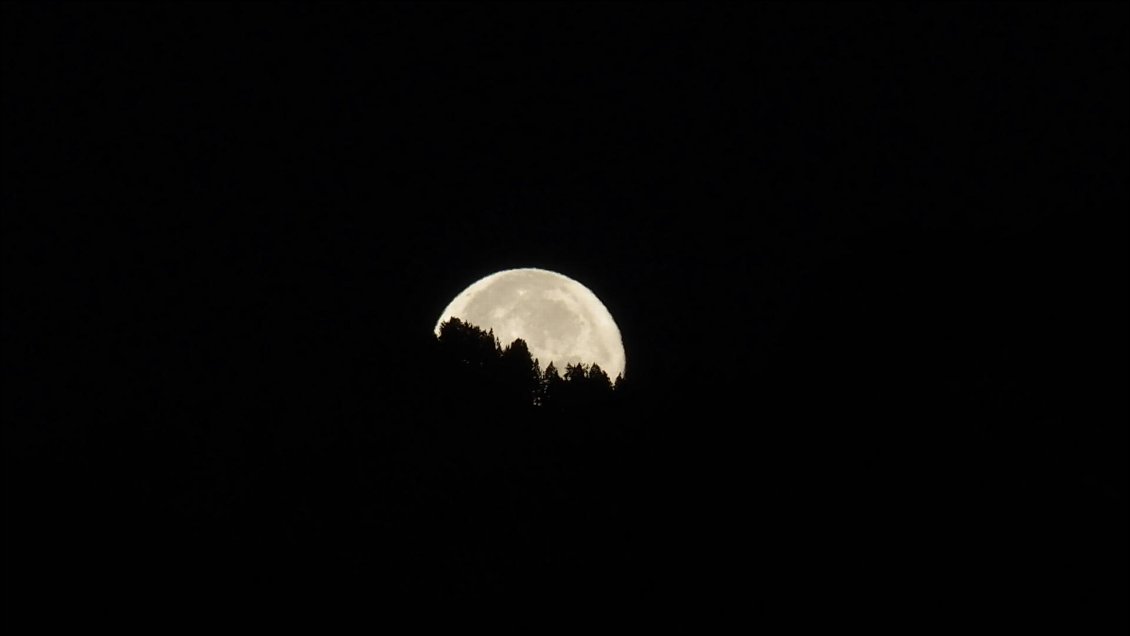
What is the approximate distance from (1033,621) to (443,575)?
6.70 metres

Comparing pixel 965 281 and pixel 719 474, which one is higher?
pixel 965 281

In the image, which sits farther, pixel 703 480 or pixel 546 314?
pixel 546 314

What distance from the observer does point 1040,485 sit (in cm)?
752

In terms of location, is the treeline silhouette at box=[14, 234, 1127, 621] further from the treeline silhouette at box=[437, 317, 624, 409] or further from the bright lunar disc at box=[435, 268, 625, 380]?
the bright lunar disc at box=[435, 268, 625, 380]

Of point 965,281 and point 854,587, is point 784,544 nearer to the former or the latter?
point 854,587

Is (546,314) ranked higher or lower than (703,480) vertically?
higher

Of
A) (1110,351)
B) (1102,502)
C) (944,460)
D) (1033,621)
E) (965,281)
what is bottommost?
(1033,621)

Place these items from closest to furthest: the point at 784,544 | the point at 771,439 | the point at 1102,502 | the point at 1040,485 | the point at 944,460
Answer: the point at 1102,502
the point at 1040,485
the point at 944,460
the point at 784,544
the point at 771,439

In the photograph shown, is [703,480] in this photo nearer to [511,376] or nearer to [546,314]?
[511,376]

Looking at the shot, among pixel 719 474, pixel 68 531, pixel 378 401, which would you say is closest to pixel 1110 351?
pixel 719 474

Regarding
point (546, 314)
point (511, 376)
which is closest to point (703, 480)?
point (511, 376)

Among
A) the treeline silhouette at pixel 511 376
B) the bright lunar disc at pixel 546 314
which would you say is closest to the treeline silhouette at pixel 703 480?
the treeline silhouette at pixel 511 376

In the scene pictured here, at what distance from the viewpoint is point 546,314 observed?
61.5ft

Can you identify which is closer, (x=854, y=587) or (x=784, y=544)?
(x=854, y=587)
